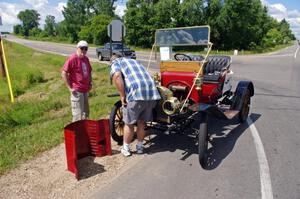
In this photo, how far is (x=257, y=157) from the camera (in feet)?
16.6

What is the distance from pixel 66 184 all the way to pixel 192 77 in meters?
2.94

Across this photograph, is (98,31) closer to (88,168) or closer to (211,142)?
(211,142)

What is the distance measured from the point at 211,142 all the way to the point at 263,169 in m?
1.29

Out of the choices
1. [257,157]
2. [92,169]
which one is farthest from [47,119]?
[257,157]

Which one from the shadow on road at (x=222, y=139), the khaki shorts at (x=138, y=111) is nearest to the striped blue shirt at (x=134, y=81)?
the khaki shorts at (x=138, y=111)

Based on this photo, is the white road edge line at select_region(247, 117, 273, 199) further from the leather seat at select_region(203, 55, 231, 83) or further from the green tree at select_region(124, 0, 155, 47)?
the green tree at select_region(124, 0, 155, 47)

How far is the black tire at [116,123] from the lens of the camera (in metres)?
5.57

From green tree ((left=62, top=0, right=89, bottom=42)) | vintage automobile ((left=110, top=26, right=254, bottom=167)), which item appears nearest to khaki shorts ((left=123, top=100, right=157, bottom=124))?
vintage automobile ((left=110, top=26, right=254, bottom=167))

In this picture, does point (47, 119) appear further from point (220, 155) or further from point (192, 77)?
point (220, 155)

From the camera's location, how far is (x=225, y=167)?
475cm

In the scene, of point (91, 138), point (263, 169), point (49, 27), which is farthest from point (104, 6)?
point (263, 169)

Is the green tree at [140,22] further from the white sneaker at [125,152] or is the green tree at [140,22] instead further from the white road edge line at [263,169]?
the white sneaker at [125,152]

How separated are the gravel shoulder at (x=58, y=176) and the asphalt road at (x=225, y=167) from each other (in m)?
0.22

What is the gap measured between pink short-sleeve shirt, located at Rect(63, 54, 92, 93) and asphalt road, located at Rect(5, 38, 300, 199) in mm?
1699
